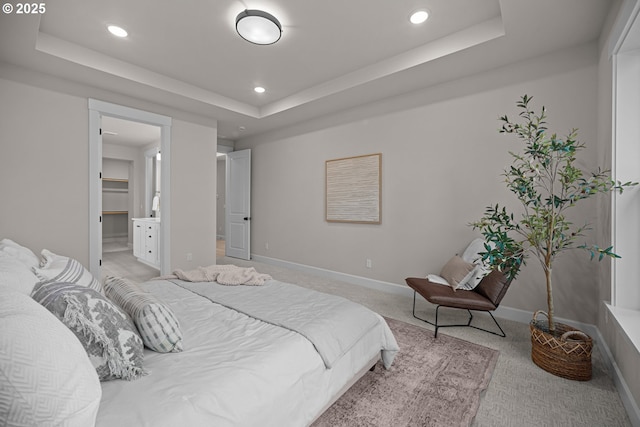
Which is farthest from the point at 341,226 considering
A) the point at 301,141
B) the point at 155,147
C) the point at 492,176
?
the point at 155,147

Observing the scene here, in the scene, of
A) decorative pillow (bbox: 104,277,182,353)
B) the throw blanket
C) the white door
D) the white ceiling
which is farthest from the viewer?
the white door

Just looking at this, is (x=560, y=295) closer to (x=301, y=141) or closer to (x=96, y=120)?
(x=301, y=141)

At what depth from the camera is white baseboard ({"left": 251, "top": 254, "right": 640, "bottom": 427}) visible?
1703 millimetres

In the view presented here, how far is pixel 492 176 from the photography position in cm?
315

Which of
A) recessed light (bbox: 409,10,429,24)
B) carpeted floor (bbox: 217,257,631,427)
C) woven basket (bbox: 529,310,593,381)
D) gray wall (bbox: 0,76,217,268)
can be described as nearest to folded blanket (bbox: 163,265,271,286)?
carpeted floor (bbox: 217,257,631,427)

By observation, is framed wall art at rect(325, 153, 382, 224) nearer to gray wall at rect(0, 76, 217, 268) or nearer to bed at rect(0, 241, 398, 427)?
bed at rect(0, 241, 398, 427)

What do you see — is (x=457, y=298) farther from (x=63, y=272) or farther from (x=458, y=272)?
(x=63, y=272)

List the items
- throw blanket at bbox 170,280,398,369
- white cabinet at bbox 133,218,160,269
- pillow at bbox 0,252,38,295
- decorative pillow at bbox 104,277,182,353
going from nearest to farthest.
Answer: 1. pillow at bbox 0,252,38,295
2. decorative pillow at bbox 104,277,182,353
3. throw blanket at bbox 170,280,398,369
4. white cabinet at bbox 133,218,160,269

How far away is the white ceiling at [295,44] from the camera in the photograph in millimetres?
2396

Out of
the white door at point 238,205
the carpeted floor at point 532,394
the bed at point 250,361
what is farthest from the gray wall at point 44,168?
the carpeted floor at point 532,394

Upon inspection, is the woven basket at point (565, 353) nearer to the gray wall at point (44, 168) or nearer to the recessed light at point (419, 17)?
the recessed light at point (419, 17)

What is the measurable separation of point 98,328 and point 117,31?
9.69ft

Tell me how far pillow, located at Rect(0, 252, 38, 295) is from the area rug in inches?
60.1

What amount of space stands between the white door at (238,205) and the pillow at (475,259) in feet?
14.0
